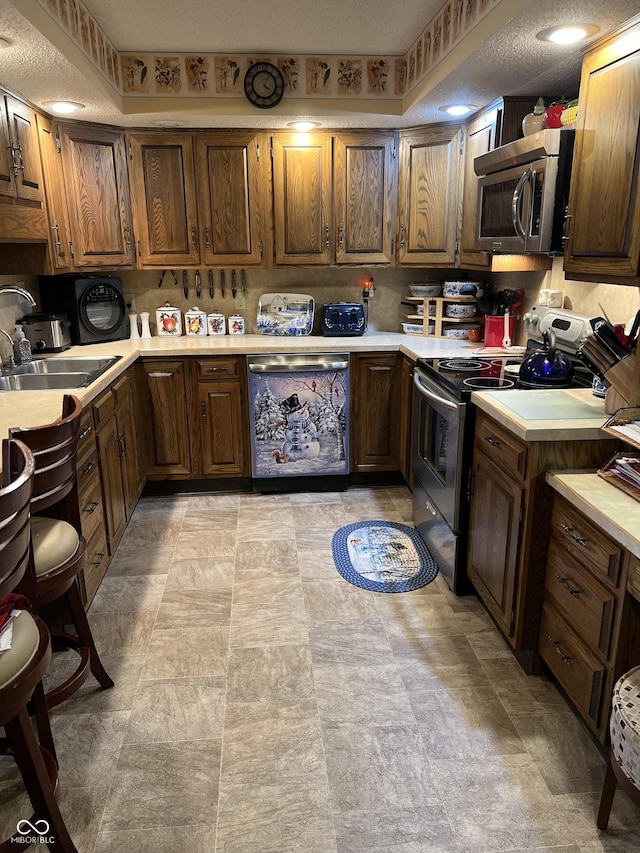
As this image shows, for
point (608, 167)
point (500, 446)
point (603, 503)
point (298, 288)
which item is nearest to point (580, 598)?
point (603, 503)

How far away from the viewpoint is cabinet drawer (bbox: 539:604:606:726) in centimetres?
172

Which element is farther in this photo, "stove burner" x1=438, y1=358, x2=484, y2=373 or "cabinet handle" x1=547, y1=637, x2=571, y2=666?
"stove burner" x1=438, y1=358, x2=484, y2=373

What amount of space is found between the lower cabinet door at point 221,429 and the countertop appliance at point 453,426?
1123 mm

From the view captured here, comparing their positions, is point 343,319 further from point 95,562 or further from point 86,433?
point 95,562

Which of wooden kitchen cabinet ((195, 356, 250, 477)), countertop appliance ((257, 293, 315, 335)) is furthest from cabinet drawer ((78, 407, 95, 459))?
countertop appliance ((257, 293, 315, 335))

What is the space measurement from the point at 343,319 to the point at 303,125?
1148mm

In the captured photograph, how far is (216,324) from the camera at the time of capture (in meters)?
4.10

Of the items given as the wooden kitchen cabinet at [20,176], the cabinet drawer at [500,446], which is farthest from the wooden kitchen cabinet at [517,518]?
the wooden kitchen cabinet at [20,176]

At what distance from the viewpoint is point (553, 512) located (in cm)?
199

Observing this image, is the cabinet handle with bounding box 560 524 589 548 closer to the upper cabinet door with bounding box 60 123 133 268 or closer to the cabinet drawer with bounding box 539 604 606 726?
the cabinet drawer with bounding box 539 604 606 726

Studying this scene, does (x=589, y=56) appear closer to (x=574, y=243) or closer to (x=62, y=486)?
(x=574, y=243)

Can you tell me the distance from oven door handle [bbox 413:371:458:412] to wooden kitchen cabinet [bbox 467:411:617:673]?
157mm

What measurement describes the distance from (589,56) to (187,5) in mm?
1636

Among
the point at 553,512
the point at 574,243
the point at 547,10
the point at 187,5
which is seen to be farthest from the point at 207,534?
the point at 547,10
